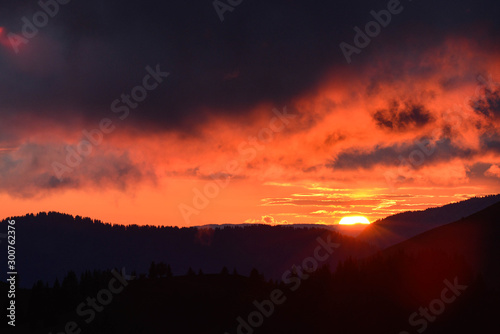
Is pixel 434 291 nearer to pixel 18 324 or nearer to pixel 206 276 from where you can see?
pixel 206 276

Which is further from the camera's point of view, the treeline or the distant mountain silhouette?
the treeline

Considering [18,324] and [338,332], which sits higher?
[18,324]

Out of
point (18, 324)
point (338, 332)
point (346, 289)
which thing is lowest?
point (338, 332)

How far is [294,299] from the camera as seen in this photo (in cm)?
13088

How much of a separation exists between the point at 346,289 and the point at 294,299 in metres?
13.8

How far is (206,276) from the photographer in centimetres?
15325

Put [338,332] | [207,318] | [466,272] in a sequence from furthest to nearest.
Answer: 1. [466,272]
2. [207,318]
3. [338,332]

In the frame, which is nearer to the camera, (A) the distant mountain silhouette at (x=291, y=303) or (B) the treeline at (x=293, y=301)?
(A) the distant mountain silhouette at (x=291, y=303)

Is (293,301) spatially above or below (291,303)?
above

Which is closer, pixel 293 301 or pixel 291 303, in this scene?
pixel 291 303

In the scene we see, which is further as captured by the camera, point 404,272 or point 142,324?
point 404,272

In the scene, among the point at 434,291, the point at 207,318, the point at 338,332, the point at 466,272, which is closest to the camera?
the point at 338,332

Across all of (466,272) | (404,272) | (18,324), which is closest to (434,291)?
(404,272)

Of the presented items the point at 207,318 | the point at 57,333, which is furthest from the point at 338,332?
the point at 57,333
